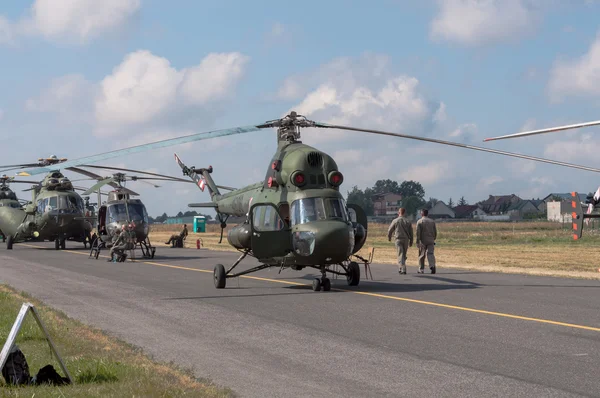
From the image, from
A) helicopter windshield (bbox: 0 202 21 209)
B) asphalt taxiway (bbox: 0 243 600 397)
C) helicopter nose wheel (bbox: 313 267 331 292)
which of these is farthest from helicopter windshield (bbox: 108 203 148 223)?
helicopter nose wheel (bbox: 313 267 331 292)

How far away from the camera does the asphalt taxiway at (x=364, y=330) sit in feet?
25.5

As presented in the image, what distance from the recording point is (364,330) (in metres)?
11.2

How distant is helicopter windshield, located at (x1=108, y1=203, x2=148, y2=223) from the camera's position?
3219 centimetres

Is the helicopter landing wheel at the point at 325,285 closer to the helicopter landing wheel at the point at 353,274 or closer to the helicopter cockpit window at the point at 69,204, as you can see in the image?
the helicopter landing wheel at the point at 353,274

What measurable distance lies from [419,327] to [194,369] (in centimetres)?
415

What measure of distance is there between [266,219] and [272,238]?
0.65 m

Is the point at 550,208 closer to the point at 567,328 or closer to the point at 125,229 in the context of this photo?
the point at 125,229

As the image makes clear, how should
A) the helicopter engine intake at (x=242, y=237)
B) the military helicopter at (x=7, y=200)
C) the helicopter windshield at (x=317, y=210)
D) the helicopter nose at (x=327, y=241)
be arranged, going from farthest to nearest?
the military helicopter at (x=7, y=200), the helicopter engine intake at (x=242, y=237), the helicopter windshield at (x=317, y=210), the helicopter nose at (x=327, y=241)

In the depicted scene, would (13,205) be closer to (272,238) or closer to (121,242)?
(121,242)

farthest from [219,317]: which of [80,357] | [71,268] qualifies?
[71,268]

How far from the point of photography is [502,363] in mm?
8523

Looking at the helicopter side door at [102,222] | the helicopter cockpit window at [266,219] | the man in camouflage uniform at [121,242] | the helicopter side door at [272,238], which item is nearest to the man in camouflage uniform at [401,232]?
the helicopter cockpit window at [266,219]

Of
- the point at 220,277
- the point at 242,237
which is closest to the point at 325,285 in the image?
the point at 242,237

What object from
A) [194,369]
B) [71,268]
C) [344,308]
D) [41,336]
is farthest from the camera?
[71,268]
